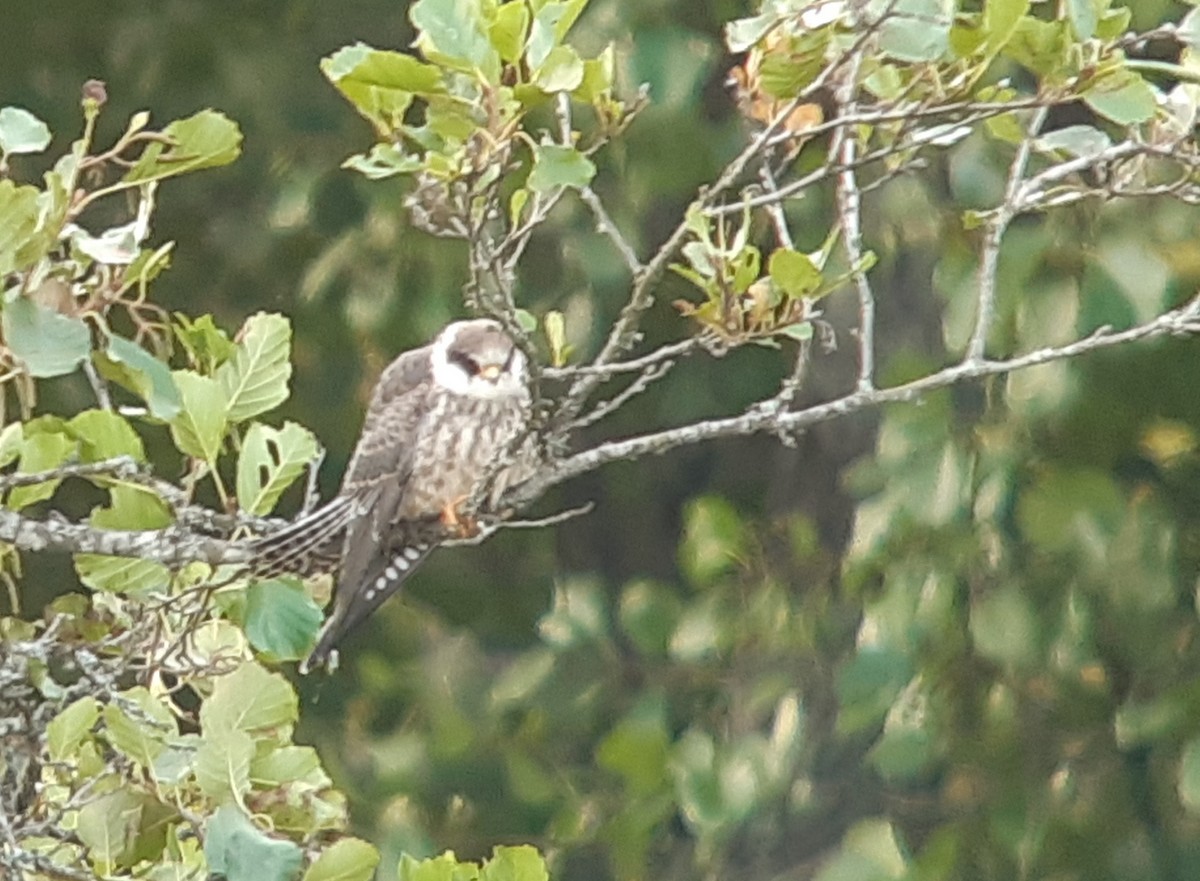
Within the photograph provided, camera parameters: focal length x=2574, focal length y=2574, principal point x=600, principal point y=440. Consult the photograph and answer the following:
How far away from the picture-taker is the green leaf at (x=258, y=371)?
178cm

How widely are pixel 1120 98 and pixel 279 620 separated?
69 cm

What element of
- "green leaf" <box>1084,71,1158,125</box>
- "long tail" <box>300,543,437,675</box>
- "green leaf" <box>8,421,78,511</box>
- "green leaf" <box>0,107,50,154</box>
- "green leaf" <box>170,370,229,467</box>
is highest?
"green leaf" <box>0,107,50,154</box>

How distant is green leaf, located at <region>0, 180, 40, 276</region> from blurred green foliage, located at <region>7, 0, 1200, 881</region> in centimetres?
147

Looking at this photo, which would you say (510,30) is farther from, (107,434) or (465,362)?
(465,362)

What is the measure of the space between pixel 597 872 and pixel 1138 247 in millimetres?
1448

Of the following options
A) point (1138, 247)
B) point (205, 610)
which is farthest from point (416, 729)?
point (205, 610)

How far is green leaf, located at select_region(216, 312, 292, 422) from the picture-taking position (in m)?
1.78

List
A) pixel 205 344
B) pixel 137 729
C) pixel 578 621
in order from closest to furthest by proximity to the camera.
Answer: pixel 137 729, pixel 205 344, pixel 578 621

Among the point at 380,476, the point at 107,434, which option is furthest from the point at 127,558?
the point at 380,476

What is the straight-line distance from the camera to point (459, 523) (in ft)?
7.93

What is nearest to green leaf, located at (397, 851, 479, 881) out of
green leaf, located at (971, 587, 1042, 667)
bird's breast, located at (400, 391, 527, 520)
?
bird's breast, located at (400, 391, 527, 520)

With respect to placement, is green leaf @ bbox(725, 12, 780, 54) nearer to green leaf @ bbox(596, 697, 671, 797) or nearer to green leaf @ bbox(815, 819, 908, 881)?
green leaf @ bbox(815, 819, 908, 881)

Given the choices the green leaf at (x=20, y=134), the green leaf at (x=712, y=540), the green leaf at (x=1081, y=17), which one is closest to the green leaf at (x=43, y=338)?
the green leaf at (x=20, y=134)

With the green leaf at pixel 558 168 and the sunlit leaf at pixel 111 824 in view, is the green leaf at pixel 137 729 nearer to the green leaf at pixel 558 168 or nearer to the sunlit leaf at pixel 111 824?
the sunlit leaf at pixel 111 824
